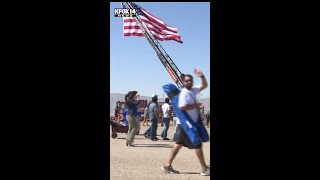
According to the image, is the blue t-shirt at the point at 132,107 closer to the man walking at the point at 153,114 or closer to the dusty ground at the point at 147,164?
the dusty ground at the point at 147,164

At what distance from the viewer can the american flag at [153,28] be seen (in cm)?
970

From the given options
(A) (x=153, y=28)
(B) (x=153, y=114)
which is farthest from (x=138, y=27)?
(B) (x=153, y=114)

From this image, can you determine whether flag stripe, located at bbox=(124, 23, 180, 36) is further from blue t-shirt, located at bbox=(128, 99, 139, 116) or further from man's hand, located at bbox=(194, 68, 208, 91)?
man's hand, located at bbox=(194, 68, 208, 91)

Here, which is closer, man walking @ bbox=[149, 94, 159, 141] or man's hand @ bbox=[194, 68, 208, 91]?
man's hand @ bbox=[194, 68, 208, 91]

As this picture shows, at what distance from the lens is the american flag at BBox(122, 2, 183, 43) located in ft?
Answer: 31.8

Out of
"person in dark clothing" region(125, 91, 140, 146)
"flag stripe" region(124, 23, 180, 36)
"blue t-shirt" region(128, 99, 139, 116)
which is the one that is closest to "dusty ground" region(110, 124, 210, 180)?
"person in dark clothing" region(125, 91, 140, 146)

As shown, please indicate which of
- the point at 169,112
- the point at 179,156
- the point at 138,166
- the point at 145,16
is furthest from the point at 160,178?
the point at 169,112

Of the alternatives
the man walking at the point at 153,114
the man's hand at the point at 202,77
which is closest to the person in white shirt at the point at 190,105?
the man's hand at the point at 202,77

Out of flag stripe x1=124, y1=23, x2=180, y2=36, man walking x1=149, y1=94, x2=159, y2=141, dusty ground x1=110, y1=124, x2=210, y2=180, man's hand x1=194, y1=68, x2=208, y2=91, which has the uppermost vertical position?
flag stripe x1=124, y1=23, x2=180, y2=36

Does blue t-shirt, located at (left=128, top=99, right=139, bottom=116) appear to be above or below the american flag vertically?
below

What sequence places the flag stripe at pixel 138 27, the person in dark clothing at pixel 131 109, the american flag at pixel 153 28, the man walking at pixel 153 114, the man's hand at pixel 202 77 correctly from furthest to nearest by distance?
1. the man walking at pixel 153 114
2. the person in dark clothing at pixel 131 109
3. the american flag at pixel 153 28
4. the flag stripe at pixel 138 27
5. the man's hand at pixel 202 77

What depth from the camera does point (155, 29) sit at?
34.1 feet

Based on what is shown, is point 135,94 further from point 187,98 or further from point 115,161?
point 187,98

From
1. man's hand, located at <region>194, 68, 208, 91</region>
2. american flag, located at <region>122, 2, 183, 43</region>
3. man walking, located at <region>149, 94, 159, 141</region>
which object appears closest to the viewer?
man's hand, located at <region>194, 68, 208, 91</region>
